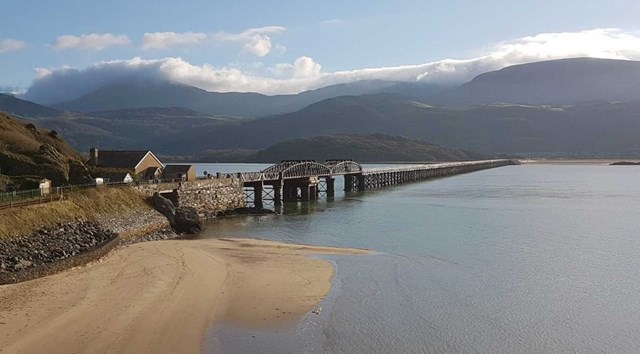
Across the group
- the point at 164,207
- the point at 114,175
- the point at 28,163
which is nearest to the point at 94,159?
the point at 114,175

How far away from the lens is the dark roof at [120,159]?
60.0m

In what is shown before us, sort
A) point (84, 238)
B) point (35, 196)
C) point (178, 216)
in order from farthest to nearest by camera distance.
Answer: point (178, 216) → point (35, 196) → point (84, 238)

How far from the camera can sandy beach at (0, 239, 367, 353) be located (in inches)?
779

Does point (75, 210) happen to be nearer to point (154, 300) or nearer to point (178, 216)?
point (178, 216)

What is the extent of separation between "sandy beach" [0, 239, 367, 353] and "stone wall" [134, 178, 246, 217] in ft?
53.2

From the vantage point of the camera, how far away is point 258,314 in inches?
933

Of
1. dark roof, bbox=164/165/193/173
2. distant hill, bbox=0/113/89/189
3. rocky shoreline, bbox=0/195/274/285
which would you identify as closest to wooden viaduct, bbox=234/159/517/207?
dark roof, bbox=164/165/193/173

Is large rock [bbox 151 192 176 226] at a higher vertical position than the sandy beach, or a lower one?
higher

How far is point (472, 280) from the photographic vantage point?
30.8 meters

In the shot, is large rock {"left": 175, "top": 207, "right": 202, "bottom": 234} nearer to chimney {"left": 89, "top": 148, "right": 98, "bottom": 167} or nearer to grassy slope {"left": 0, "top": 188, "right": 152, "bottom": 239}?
grassy slope {"left": 0, "top": 188, "right": 152, "bottom": 239}

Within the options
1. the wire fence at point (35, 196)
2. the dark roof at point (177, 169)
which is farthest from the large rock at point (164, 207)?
the dark roof at point (177, 169)

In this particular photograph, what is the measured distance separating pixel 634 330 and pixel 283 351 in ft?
44.1

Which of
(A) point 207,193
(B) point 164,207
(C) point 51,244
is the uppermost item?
(A) point 207,193

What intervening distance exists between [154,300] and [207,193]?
3385cm
